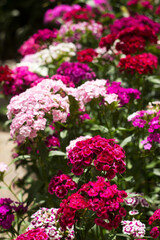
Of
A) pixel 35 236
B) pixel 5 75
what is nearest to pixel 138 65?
pixel 5 75

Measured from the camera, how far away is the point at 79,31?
14.5 feet

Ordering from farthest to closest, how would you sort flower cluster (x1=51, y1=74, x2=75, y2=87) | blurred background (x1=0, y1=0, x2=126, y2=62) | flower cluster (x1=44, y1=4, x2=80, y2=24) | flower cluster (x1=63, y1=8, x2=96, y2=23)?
1. blurred background (x1=0, y1=0, x2=126, y2=62)
2. flower cluster (x1=44, y1=4, x2=80, y2=24)
3. flower cluster (x1=63, y1=8, x2=96, y2=23)
4. flower cluster (x1=51, y1=74, x2=75, y2=87)

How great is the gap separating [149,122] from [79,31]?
231 cm

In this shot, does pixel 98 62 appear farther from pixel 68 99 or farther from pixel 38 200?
pixel 38 200

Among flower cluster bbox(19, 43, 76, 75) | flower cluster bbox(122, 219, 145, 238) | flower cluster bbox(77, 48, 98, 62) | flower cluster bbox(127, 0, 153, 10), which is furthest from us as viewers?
flower cluster bbox(127, 0, 153, 10)

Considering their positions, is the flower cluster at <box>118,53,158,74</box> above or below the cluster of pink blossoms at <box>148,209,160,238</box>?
above

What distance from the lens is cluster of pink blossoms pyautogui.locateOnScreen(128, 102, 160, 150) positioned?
2.47 meters

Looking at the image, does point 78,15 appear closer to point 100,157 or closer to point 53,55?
point 53,55

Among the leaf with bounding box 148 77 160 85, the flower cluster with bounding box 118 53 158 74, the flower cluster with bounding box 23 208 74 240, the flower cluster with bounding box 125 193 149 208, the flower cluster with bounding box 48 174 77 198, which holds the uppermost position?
the flower cluster with bounding box 118 53 158 74

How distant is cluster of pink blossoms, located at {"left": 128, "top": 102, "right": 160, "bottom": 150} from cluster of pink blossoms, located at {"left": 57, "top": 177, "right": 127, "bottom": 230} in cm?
78

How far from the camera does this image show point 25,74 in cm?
352

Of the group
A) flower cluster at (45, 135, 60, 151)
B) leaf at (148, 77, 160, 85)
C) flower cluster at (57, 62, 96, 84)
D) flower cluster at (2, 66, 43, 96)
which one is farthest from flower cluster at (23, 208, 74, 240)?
leaf at (148, 77, 160, 85)

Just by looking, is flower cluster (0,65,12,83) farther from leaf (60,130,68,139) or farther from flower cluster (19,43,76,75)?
leaf (60,130,68,139)

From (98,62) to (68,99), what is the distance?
1.26m
